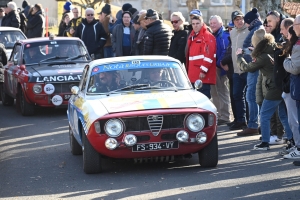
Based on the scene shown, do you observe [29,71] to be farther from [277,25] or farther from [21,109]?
[277,25]

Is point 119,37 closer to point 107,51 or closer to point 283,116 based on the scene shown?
point 107,51

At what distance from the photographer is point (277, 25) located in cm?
1216

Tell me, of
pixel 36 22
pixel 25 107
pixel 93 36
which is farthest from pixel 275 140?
pixel 36 22

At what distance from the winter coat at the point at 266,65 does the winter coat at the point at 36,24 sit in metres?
13.3

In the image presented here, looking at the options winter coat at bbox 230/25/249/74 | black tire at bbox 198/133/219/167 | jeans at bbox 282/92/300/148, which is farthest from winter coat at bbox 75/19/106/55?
black tire at bbox 198/133/219/167

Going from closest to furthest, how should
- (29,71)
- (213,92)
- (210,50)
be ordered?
(210,50), (213,92), (29,71)

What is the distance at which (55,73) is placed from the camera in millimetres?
16141

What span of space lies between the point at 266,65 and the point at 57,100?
5.98 meters

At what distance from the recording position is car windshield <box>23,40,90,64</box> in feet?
56.6

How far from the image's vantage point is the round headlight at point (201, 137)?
970 centimetres

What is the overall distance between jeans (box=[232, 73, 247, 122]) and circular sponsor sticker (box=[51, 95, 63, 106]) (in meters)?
4.17

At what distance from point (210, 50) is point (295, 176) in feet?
15.5

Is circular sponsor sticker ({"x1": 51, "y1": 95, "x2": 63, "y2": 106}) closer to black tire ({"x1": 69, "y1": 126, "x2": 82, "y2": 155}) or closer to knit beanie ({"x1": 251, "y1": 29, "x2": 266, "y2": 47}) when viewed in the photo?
black tire ({"x1": 69, "y1": 126, "x2": 82, "y2": 155})

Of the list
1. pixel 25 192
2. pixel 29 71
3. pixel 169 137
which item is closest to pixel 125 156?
pixel 169 137
